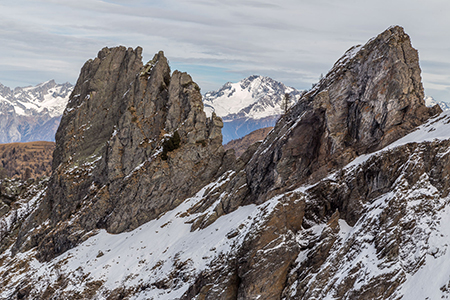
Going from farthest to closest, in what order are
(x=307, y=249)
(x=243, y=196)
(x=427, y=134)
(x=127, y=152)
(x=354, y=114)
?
1. (x=127, y=152)
2. (x=243, y=196)
3. (x=354, y=114)
4. (x=427, y=134)
5. (x=307, y=249)

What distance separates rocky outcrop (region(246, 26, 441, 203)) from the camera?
130ft

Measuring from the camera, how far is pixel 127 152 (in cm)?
6069

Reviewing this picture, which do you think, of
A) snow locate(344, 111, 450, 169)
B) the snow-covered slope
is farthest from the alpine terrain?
snow locate(344, 111, 450, 169)

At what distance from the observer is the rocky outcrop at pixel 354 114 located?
39500mm

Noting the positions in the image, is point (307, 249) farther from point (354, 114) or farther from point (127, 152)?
point (127, 152)

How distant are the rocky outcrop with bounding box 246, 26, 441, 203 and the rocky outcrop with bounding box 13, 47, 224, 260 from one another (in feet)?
55.2

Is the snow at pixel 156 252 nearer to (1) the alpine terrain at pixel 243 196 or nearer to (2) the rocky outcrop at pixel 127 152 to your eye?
(1) the alpine terrain at pixel 243 196

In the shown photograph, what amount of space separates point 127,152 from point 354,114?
122 ft

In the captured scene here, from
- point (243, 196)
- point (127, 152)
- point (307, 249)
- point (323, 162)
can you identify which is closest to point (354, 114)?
point (323, 162)

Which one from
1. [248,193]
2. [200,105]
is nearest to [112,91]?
[200,105]

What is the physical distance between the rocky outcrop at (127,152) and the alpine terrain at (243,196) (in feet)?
0.76

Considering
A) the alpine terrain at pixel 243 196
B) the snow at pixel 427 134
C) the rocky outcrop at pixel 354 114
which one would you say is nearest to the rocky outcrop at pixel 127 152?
the alpine terrain at pixel 243 196

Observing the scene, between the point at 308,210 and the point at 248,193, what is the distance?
11.0 meters

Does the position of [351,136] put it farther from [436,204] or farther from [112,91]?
[112,91]
